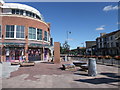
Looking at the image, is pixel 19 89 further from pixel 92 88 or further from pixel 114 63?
pixel 114 63

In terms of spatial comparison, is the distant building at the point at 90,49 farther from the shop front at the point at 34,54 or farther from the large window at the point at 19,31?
the large window at the point at 19,31

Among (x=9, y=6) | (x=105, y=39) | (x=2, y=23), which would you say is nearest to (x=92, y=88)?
(x=2, y=23)

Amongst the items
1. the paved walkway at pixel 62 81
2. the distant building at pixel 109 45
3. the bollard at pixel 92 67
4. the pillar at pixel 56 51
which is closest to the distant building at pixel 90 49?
the distant building at pixel 109 45

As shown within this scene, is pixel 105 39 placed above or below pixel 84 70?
above

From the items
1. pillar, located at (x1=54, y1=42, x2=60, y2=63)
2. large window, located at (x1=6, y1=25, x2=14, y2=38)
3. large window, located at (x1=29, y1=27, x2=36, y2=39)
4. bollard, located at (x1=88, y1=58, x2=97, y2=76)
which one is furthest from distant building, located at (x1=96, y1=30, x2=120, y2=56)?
bollard, located at (x1=88, y1=58, x2=97, y2=76)

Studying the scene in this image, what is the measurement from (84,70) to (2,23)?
21957 millimetres

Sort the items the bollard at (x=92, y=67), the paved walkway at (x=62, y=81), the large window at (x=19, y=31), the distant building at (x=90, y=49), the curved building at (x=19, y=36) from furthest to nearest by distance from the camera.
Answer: the distant building at (x=90, y=49)
the large window at (x=19, y=31)
the curved building at (x=19, y=36)
the bollard at (x=92, y=67)
the paved walkway at (x=62, y=81)

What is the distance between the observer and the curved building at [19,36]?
25516mm

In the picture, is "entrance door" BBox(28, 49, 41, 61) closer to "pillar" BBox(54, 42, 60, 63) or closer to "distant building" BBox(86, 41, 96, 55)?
"pillar" BBox(54, 42, 60, 63)

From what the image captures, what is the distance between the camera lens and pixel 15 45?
2520 centimetres

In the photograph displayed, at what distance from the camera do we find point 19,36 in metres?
26.5

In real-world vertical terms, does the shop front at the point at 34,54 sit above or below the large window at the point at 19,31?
below

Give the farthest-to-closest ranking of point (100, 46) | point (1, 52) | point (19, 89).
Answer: point (100, 46)
point (1, 52)
point (19, 89)

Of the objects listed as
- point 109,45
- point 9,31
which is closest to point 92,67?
point 9,31
